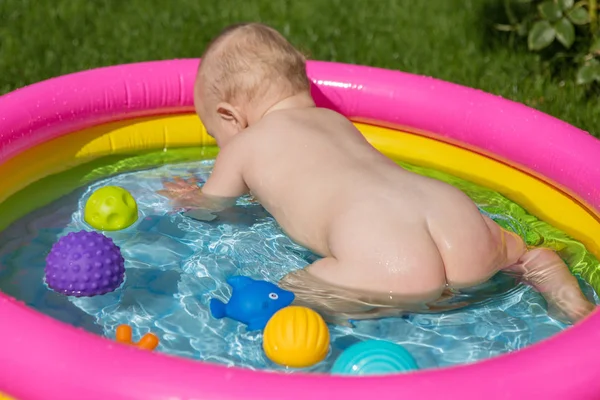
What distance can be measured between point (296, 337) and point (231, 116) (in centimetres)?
100

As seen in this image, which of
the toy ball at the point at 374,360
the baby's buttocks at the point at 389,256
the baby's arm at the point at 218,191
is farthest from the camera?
the baby's arm at the point at 218,191

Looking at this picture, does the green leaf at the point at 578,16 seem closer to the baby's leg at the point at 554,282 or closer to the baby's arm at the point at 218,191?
the baby's leg at the point at 554,282

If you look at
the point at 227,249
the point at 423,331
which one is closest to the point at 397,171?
the point at 423,331

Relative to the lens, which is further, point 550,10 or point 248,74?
point 550,10

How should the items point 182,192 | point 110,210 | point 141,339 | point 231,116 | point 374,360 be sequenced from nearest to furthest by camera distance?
point 374,360, point 141,339, point 110,210, point 231,116, point 182,192

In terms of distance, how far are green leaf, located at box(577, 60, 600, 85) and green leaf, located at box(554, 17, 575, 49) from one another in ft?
0.40

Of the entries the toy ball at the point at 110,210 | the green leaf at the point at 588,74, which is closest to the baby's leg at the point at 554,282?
the toy ball at the point at 110,210

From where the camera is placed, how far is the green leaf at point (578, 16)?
12.8ft

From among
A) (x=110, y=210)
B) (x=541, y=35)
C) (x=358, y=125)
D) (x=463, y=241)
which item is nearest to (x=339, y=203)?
(x=463, y=241)

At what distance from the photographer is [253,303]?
231 centimetres

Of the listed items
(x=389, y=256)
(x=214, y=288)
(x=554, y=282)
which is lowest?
(x=214, y=288)

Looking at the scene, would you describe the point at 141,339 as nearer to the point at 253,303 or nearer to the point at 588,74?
the point at 253,303

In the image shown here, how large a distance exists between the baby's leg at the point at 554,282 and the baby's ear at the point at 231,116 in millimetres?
941

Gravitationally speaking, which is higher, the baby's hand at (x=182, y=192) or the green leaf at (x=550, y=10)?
the green leaf at (x=550, y=10)
